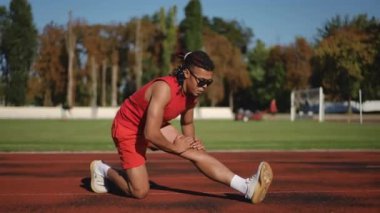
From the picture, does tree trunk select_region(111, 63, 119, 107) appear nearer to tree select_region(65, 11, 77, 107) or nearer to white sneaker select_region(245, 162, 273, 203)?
tree select_region(65, 11, 77, 107)

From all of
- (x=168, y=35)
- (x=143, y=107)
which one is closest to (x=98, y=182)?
(x=143, y=107)

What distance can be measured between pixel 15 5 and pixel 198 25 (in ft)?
79.2

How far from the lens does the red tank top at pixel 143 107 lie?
5.56 m

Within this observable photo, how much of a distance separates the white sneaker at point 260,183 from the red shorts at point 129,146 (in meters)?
1.40

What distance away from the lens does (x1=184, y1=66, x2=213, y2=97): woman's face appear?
17.9 feet

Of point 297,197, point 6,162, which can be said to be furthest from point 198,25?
point 297,197

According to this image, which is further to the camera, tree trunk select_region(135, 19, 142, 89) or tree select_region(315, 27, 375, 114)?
tree trunk select_region(135, 19, 142, 89)

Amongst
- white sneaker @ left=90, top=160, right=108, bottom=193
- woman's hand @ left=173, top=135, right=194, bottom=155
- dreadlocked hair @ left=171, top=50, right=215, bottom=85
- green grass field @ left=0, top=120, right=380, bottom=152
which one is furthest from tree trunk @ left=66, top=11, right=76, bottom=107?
dreadlocked hair @ left=171, top=50, right=215, bottom=85

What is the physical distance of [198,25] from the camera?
223ft

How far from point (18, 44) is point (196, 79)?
215 feet

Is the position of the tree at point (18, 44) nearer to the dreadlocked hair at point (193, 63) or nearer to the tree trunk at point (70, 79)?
the tree trunk at point (70, 79)

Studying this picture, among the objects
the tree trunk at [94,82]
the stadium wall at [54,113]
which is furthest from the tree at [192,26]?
the stadium wall at [54,113]

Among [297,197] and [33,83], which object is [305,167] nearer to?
[297,197]

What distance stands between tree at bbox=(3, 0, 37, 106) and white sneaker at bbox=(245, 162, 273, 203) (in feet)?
209
